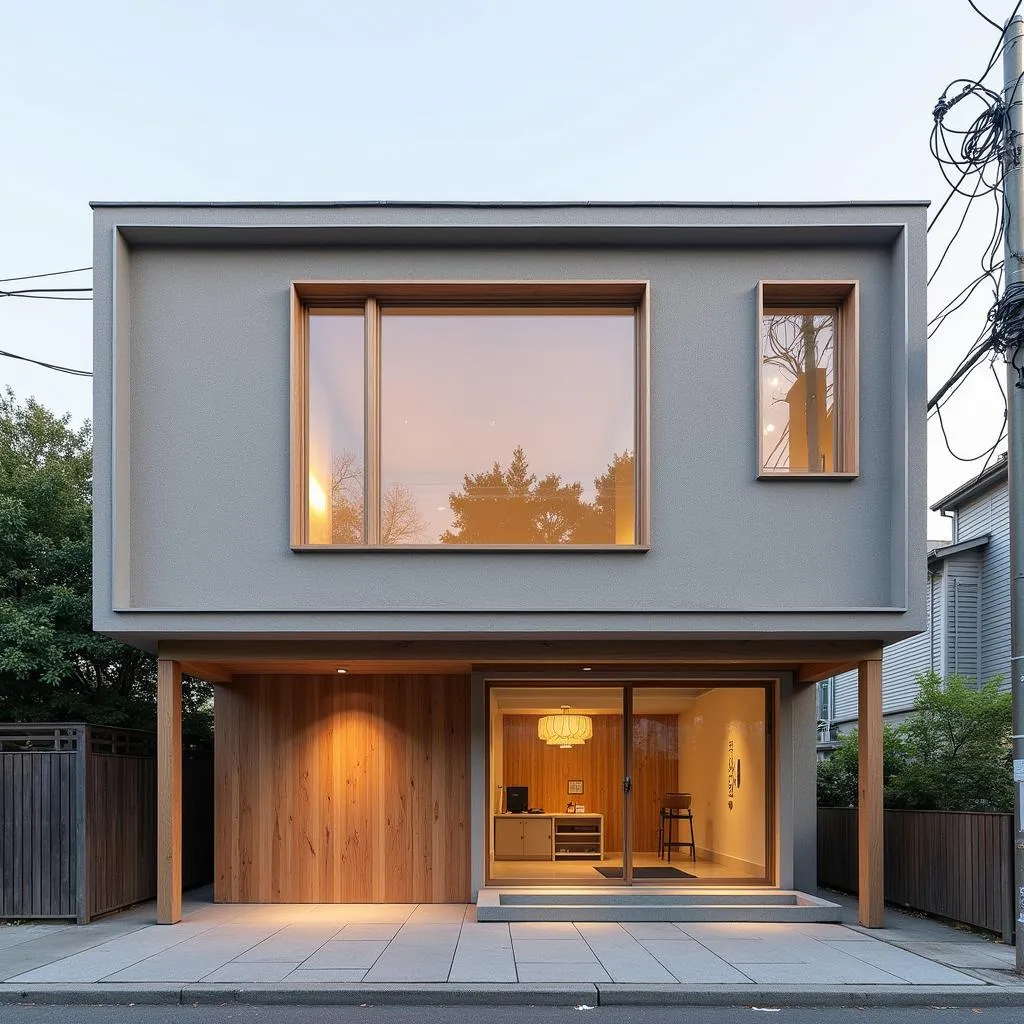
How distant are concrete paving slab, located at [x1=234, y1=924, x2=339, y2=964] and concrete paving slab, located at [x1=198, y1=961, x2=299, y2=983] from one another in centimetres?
18

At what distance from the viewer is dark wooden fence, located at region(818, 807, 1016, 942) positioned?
366 inches

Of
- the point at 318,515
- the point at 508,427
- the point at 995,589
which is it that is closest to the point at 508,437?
the point at 508,427

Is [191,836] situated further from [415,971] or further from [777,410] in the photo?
[777,410]

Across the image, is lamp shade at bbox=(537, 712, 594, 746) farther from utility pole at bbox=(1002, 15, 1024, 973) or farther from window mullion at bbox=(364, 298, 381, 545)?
utility pole at bbox=(1002, 15, 1024, 973)

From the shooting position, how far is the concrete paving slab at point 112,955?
305 inches

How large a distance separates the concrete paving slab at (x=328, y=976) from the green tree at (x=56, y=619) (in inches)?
265

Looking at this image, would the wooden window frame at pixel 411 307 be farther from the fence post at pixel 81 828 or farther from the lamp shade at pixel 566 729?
the fence post at pixel 81 828

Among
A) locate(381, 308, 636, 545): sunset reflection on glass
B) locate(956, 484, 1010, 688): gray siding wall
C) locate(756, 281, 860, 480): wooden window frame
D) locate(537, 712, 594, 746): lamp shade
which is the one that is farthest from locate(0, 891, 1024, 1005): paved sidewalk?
locate(956, 484, 1010, 688): gray siding wall

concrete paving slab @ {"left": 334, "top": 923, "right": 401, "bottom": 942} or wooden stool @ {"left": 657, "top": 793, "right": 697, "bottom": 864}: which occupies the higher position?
wooden stool @ {"left": 657, "top": 793, "right": 697, "bottom": 864}

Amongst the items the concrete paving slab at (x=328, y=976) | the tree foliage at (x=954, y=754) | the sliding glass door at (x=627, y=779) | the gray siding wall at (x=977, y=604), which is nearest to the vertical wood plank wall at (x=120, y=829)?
the concrete paving slab at (x=328, y=976)

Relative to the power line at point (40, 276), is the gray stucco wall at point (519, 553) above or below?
below

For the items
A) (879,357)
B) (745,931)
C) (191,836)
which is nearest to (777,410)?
Answer: (879,357)

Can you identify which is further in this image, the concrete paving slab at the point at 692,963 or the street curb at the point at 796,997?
the concrete paving slab at the point at 692,963

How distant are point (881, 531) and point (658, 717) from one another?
3.55 m
